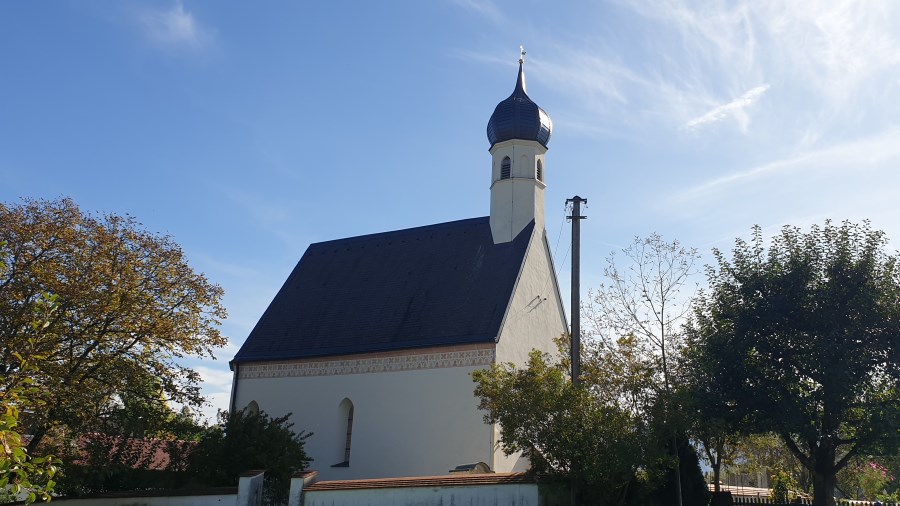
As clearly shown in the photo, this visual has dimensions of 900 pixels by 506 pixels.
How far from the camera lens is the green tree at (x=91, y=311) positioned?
66.7 feet

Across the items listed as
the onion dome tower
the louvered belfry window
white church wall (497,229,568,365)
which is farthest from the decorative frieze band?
the onion dome tower

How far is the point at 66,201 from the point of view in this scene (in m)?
22.1

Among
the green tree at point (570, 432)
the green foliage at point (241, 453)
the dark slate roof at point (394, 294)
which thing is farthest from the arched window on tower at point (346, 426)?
the green tree at point (570, 432)

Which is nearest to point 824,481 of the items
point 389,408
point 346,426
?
point 389,408

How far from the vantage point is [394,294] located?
32250 mm

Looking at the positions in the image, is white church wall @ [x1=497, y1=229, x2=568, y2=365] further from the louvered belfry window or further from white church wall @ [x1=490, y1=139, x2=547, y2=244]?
the louvered belfry window

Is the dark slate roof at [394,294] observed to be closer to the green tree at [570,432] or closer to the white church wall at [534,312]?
the white church wall at [534,312]

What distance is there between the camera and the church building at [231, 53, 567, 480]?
2761 cm

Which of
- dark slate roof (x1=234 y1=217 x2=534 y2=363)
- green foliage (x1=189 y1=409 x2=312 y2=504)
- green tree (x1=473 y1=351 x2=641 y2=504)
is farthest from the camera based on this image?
dark slate roof (x1=234 y1=217 x2=534 y2=363)

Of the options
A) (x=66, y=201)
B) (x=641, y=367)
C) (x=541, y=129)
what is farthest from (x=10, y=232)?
(x=541, y=129)

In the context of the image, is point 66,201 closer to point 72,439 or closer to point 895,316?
point 72,439

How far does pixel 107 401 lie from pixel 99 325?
218 cm

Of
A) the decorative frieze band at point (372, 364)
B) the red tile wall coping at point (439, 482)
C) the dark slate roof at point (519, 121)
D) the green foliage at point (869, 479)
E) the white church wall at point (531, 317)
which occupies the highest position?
the dark slate roof at point (519, 121)

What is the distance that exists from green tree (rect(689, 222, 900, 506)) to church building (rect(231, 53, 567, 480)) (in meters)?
7.82
